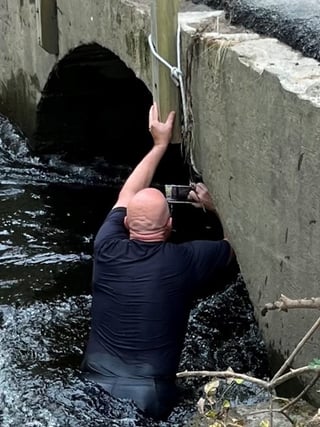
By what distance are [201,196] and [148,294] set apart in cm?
83

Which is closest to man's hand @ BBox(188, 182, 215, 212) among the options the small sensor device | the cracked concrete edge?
the small sensor device

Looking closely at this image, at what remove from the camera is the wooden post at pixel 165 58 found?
4.99 meters

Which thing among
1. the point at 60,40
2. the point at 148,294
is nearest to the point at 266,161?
the point at 148,294

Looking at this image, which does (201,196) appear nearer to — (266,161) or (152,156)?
(152,156)

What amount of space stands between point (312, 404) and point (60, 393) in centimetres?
147

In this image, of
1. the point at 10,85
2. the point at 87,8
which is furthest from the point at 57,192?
the point at 87,8

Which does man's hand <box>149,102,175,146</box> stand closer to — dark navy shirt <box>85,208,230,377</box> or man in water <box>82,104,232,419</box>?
man in water <box>82,104,232,419</box>

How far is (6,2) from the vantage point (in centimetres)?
910

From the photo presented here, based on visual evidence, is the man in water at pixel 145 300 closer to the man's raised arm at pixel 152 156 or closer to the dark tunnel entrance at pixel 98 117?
Result: the man's raised arm at pixel 152 156

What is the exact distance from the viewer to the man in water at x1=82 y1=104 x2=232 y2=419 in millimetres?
4605

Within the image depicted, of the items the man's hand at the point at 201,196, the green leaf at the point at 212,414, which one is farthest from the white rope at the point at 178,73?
the green leaf at the point at 212,414

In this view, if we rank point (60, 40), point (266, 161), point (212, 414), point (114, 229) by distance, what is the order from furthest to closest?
point (60, 40)
point (114, 229)
point (266, 161)
point (212, 414)

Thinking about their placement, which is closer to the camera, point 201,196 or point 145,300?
point 145,300

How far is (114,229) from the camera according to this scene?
487cm
